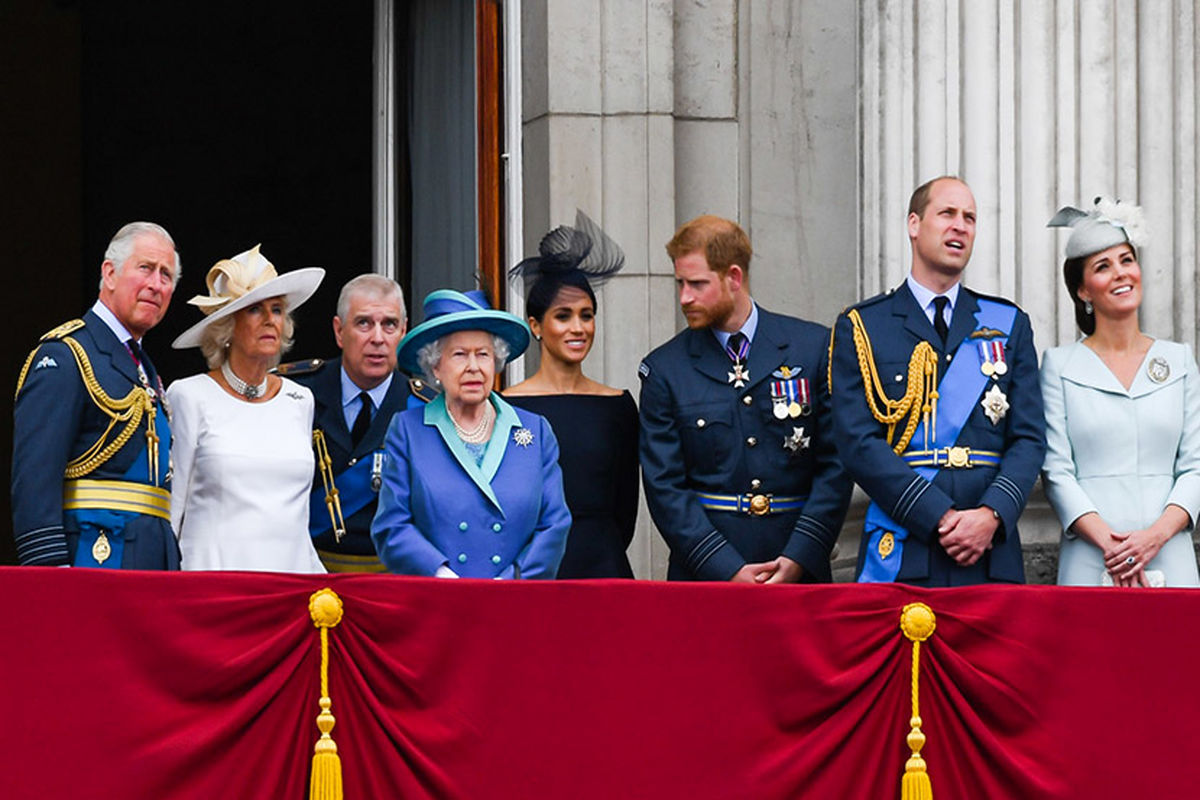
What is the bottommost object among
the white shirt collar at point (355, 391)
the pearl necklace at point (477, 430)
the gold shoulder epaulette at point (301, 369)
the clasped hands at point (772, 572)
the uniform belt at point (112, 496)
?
the clasped hands at point (772, 572)

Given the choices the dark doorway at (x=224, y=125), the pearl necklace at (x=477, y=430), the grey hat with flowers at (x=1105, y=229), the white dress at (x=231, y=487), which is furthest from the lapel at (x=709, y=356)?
the dark doorway at (x=224, y=125)

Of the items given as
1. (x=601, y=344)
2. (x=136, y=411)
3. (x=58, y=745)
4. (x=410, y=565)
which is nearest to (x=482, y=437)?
(x=410, y=565)

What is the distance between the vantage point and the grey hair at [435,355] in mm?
5969

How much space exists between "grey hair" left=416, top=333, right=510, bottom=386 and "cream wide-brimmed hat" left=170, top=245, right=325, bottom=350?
0.44 m

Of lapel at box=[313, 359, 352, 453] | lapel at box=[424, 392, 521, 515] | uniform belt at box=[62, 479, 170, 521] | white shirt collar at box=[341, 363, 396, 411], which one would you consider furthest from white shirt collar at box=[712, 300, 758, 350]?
uniform belt at box=[62, 479, 170, 521]

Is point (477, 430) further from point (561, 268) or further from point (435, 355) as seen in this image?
point (561, 268)

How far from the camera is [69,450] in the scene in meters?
5.69

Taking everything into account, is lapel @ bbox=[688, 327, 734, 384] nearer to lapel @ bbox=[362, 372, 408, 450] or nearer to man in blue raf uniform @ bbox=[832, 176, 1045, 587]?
man in blue raf uniform @ bbox=[832, 176, 1045, 587]

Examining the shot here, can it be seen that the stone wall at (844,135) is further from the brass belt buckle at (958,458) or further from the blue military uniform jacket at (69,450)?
the blue military uniform jacket at (69,450)

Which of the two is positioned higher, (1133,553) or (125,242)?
(125,242)

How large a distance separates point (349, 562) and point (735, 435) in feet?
4.07

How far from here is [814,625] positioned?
519cm

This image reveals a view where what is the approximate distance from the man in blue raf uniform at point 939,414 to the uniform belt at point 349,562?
1.46m

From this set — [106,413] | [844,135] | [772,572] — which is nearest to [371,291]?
[106,413]
